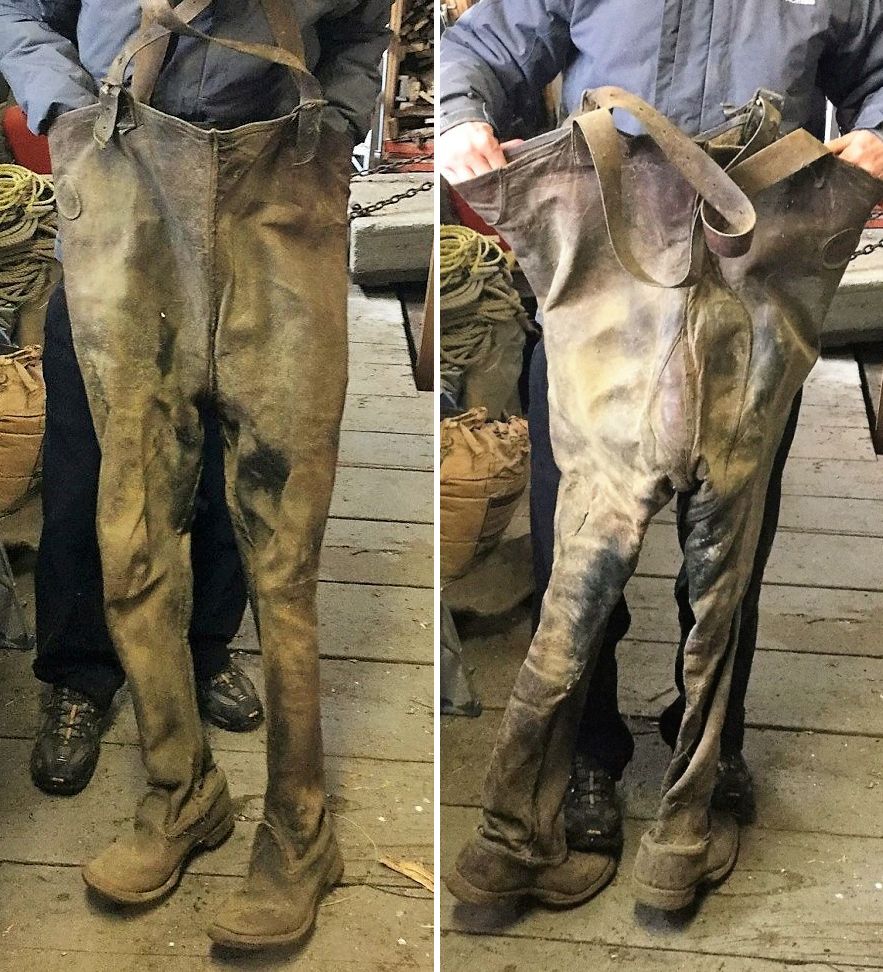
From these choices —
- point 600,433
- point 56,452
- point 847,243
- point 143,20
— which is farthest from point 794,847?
point 143,20

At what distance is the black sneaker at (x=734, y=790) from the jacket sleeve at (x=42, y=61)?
111 centimetres

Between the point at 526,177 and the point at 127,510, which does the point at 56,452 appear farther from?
the point at 526,177

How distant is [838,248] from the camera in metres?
1.19

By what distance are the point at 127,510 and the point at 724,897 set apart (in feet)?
2.83

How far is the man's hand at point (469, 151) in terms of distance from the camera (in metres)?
1.19

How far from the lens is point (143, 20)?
3.65 feet

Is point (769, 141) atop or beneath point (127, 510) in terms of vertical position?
atop

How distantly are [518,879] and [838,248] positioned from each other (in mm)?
788

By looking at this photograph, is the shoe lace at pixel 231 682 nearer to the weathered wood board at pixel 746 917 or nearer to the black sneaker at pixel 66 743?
the black sneaker at pixel 66 743

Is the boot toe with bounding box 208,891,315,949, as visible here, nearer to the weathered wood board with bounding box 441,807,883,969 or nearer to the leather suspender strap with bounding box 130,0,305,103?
the weathered wood board with bounding box 441,807,883,969

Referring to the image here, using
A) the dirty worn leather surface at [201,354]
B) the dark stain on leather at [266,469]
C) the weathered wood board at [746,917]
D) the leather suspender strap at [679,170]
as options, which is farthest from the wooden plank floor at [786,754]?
the leather suspender strap at [679,170]

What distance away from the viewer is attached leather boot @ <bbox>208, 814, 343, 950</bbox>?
1.30m

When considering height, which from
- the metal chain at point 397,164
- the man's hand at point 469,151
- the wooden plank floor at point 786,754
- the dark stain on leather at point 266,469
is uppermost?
the man's hand at point 469,151

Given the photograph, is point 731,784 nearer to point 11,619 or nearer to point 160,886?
point 160,886
